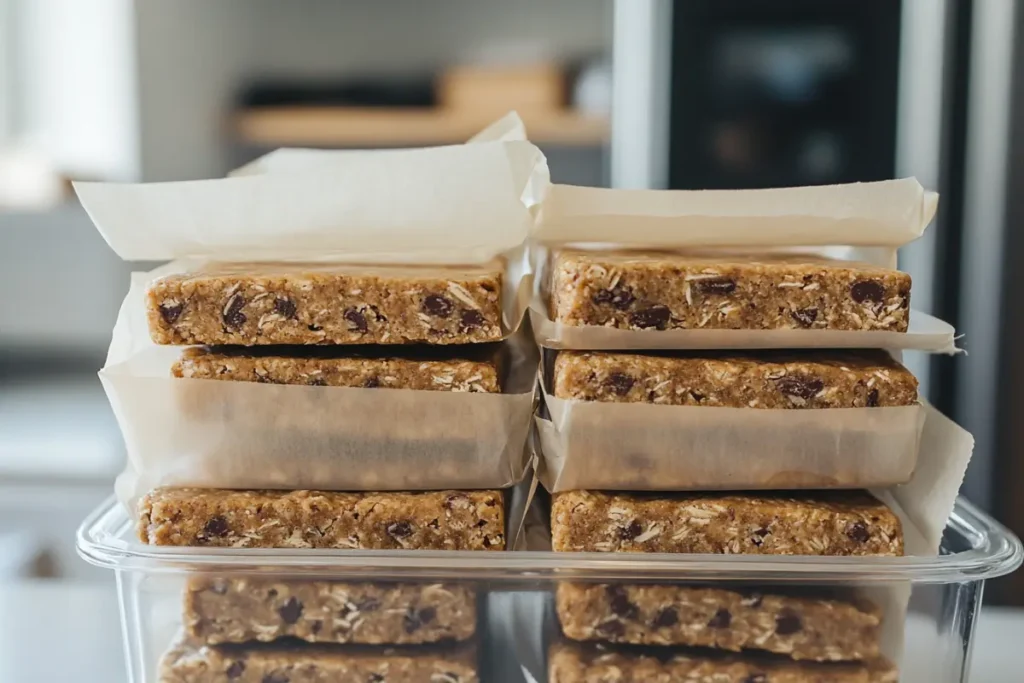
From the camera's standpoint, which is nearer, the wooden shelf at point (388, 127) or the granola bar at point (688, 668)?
the granola bar at point (688, 668)

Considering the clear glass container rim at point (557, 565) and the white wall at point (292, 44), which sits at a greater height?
the white wall at point (292, 44)

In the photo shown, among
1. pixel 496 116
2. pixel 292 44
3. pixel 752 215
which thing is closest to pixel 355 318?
pixel 752 215

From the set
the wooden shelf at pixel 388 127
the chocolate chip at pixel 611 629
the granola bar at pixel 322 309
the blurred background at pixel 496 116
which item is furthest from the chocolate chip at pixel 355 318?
the wooden shelf at pixel 388 127

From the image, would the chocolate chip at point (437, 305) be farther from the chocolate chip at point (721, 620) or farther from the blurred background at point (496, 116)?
the blurred background at point (496, 116)

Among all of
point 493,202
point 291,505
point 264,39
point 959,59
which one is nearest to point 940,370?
point 959,59

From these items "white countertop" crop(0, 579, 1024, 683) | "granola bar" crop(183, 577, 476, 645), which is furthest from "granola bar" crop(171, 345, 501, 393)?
"white countertop" crop(0, 579, 1024, 683)

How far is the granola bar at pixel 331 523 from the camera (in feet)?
1.73

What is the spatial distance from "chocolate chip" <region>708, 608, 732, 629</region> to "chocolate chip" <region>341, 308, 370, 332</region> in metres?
0.24

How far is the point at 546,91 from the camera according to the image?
7.18 ft

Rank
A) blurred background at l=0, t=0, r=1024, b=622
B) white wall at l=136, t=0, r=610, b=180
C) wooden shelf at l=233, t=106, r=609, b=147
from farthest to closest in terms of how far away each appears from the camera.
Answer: white wall at l=136, t=0, r=610, b=180
wooden shelf at l=233, t=106, r=609, b=147
blurred background at l=0, t=0, r=1024, b=622

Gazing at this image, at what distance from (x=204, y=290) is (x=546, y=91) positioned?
69.4 inches

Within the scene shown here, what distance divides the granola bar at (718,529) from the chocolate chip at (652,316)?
10 cm

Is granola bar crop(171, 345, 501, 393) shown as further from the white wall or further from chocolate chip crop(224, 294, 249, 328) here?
the white wall

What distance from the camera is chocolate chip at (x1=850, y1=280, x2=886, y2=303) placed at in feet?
1.72
